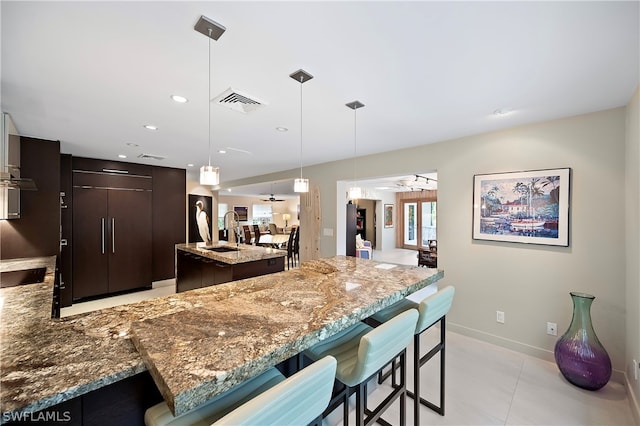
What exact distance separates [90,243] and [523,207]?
6267 millimetres

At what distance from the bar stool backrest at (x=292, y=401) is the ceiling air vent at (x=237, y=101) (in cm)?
191

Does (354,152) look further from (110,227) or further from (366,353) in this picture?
(110,227)

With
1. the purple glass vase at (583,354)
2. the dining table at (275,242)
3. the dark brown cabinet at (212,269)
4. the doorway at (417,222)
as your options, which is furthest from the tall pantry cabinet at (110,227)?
the doorway at (417,222)

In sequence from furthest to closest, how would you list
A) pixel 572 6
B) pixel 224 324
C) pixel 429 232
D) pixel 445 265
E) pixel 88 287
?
pixel 429 232 < pixel 88 287 < pixel 445 265 < pixel 572 6 < pixel 224 324

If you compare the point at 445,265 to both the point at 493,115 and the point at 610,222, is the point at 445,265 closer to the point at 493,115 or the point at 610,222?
the point at 610,222

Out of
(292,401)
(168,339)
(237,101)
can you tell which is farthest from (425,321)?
(237,101)

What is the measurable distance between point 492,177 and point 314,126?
6.79ft

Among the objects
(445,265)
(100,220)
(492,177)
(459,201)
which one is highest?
(492,177)

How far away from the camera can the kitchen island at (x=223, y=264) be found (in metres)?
3.16

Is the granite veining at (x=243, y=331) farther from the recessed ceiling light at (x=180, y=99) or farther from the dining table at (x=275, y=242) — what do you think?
the dining table at (x=275, y=242)

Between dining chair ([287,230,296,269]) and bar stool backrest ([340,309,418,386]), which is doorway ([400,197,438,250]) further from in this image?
bar stool backrest ([340,309,418,386])

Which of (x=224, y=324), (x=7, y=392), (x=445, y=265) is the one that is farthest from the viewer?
(x=445, y=265)

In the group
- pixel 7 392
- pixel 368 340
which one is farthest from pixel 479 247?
pixel 7 392

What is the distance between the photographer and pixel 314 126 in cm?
290
